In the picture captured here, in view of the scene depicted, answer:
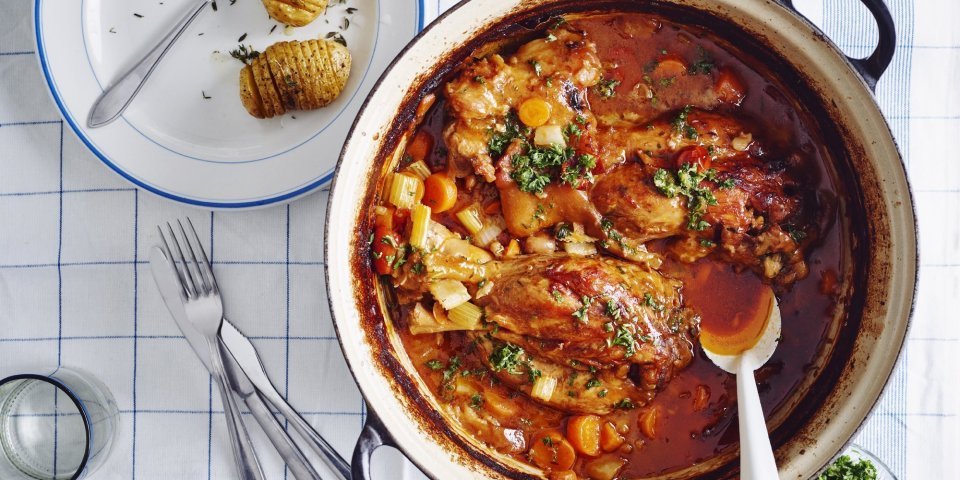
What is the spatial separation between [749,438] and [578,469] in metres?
0.59

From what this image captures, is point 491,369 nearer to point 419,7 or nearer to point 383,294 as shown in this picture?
point 383,294

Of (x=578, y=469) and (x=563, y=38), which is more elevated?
(x=563, y=38)

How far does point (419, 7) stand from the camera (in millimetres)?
2666

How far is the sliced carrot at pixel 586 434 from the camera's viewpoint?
98.0 inches

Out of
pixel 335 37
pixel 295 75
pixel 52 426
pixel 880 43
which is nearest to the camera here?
pixel 880 43

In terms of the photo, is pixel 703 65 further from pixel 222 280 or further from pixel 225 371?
pixel 225 371

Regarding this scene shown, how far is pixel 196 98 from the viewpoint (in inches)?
111

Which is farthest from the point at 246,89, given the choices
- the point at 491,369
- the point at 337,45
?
the point at 491,369

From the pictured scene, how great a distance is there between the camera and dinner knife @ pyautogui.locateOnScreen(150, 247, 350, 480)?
112 inches

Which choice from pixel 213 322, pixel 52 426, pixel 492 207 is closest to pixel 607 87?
pixel 492 207

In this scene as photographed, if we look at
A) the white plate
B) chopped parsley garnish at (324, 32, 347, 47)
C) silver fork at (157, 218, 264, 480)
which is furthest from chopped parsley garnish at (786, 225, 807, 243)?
silver fork at (157, 218, 264, 480)

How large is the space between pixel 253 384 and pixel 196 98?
1.11 m

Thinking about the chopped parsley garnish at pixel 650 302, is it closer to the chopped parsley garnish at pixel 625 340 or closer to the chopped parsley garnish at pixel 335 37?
the chopped parsley garnish at pixel 625 340

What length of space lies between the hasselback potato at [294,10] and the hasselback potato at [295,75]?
8 centimetres
